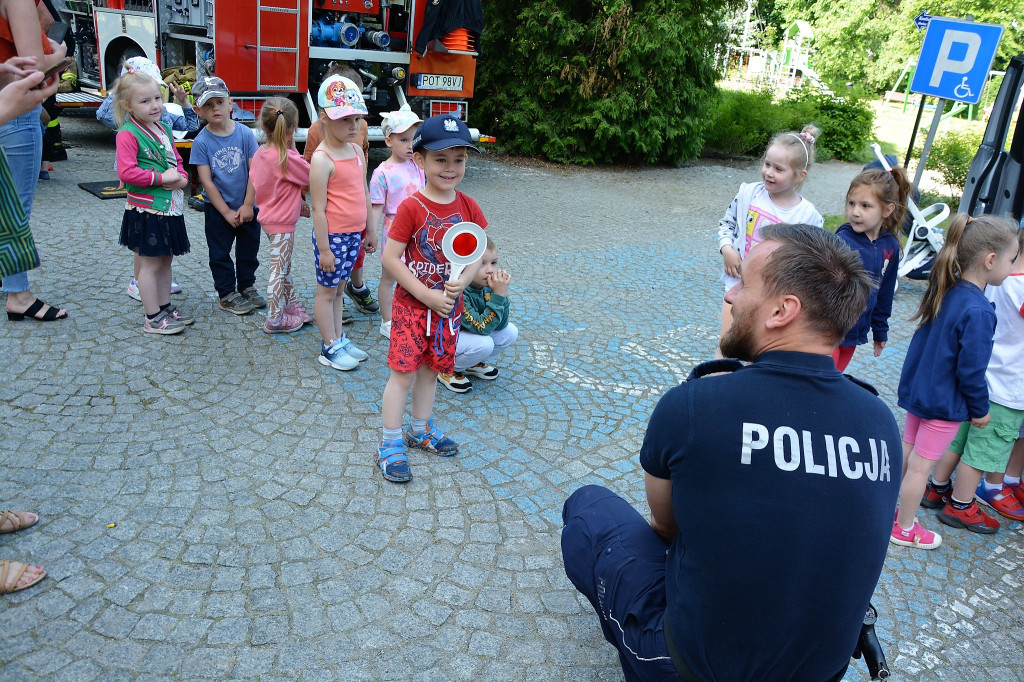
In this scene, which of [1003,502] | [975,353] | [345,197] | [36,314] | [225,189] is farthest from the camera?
[225,189]

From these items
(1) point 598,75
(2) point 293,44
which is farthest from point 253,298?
(1) point 598,75

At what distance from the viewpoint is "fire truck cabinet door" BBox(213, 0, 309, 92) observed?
25.7 ft

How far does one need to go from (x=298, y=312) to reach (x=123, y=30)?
5.76m

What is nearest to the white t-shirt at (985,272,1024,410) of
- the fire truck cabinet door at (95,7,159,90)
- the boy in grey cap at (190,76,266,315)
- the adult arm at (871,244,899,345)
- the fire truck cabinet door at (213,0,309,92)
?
the adult arm at (871,244,899,345)

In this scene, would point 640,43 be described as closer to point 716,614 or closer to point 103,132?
point 103,132

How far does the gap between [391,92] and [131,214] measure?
19.6 feet

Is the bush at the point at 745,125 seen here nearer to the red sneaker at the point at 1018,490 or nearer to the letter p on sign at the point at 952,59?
the letter p on sign at the point at 952,59

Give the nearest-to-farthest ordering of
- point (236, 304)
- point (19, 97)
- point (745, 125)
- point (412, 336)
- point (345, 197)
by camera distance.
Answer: point (19, 97), point (412, 336), point (345, 197), point (236, 304), point (745, 125)

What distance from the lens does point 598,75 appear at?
488 inches

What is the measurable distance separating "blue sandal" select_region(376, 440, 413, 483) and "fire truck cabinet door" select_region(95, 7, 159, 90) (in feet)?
23.9

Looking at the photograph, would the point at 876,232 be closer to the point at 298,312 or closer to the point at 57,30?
the point at 298,312

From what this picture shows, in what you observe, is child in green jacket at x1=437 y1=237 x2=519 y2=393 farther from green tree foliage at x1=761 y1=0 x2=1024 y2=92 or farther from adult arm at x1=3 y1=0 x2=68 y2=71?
green tree foliage at x1=761 y1=0 x2=1024 y2=92

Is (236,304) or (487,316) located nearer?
(487,316)

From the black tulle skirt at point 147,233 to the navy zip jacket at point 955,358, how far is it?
14.0ft
